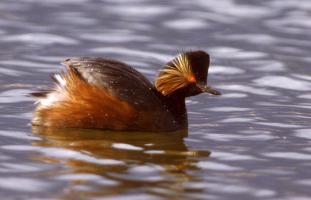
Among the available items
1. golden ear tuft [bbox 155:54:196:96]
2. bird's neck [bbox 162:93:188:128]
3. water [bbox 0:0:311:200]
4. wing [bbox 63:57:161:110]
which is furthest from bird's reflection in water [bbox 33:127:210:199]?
golden ear tuft [bbox 155:54:196:96]

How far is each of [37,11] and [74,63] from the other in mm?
5243

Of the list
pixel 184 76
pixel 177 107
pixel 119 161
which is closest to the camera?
→ pixel 119 161

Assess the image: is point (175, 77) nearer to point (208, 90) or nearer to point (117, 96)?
point (208, 90)

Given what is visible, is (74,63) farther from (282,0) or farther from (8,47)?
(282,0)

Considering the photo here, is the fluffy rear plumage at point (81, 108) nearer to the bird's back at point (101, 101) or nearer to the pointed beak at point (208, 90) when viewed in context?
the bird's back at point (101, 101)

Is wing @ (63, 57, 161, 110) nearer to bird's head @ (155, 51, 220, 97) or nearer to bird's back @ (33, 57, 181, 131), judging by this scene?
bird's back @ (33, 57, 181, 131)

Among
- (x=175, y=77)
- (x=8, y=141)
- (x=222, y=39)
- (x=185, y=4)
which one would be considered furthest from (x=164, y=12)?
(x=8, y=141)

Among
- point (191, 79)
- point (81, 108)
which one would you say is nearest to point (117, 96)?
point (81, 108)

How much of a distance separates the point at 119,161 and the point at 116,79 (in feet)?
3.83

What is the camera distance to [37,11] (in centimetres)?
1398

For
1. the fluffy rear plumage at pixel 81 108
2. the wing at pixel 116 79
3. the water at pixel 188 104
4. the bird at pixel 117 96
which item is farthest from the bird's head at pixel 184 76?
the fluffy rear plumage at pixel 81 108

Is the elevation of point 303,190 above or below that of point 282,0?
below

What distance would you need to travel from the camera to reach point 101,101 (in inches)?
344

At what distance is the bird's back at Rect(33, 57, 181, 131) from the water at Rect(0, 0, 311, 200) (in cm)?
13
